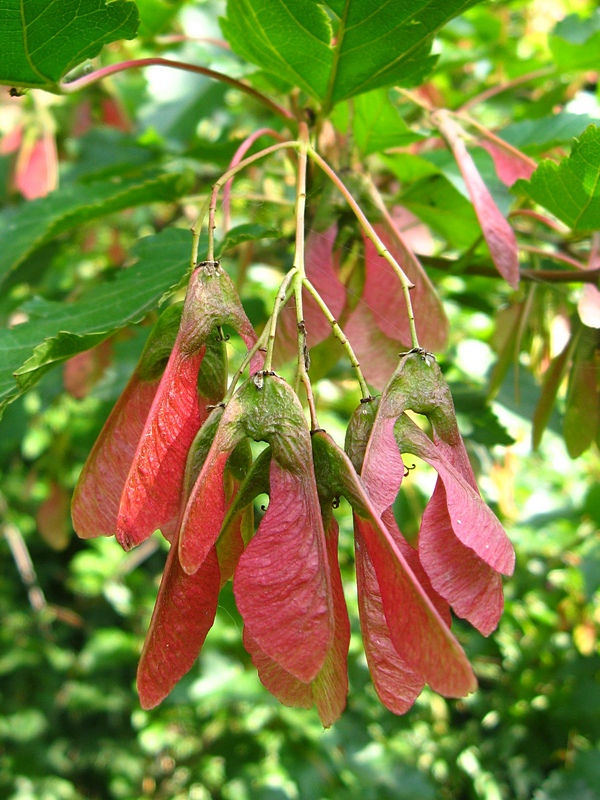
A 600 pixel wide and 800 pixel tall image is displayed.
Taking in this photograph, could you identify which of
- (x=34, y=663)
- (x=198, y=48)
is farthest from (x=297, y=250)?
(x=34, y=663)

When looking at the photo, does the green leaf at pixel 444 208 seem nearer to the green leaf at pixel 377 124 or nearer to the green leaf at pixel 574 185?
the green leaf at pixel 377 124

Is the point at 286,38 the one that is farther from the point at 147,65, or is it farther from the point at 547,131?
the point at 547,131

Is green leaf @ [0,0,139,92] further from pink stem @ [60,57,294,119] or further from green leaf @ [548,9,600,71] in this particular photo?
green leaf @ [548,9,600,71]

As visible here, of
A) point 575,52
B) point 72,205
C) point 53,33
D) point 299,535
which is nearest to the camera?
point 299,535

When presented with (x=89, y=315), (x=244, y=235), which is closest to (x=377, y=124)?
(x=244, y=235)

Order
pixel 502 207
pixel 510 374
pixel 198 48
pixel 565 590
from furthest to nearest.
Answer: pixel 565 590 → pixel 198 48 → pixel 510 374 → pixel 502 207

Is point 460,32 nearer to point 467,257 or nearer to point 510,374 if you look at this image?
point 510,374
